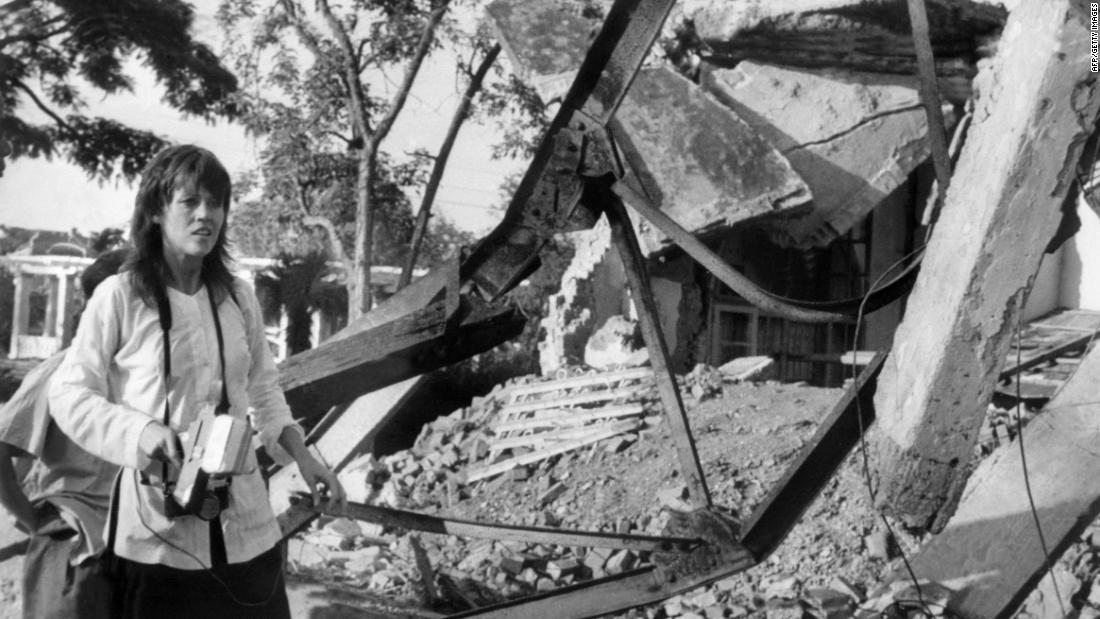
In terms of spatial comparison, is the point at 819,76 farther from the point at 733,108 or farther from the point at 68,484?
the point at 68,484

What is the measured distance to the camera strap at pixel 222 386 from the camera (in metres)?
2.52

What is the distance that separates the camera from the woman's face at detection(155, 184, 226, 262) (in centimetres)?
258

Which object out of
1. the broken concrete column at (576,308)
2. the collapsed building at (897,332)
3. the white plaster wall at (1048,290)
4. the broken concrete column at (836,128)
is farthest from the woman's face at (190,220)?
the white plaster wall at (1048,290)

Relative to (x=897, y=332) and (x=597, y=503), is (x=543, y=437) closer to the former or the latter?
(x=597, y=503)

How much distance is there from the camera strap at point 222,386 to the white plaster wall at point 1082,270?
11928 mm

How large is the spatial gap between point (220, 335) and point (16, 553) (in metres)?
1.56

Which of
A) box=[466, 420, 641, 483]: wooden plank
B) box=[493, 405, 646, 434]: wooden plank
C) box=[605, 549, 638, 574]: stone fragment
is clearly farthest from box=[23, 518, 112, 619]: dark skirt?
box=[493, 405, 646, 434]: wooden plank

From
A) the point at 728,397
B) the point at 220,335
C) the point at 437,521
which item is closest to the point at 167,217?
the point at 220,335

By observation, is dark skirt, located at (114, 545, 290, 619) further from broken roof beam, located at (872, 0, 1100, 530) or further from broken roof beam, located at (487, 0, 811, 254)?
broken roof beam, located at (487, 0, 811, 254)

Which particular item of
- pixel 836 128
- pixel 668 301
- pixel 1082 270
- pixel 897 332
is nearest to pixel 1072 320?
pixel 1082 270

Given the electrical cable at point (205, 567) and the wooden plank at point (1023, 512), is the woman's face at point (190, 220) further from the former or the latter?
the wooden plank at point (1023, 512)

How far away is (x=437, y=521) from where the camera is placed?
372 centimetres

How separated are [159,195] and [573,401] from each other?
24.8 feet

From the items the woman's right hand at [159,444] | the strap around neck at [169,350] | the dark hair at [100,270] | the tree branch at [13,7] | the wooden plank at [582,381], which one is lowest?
the wooden plank at [582,381]
